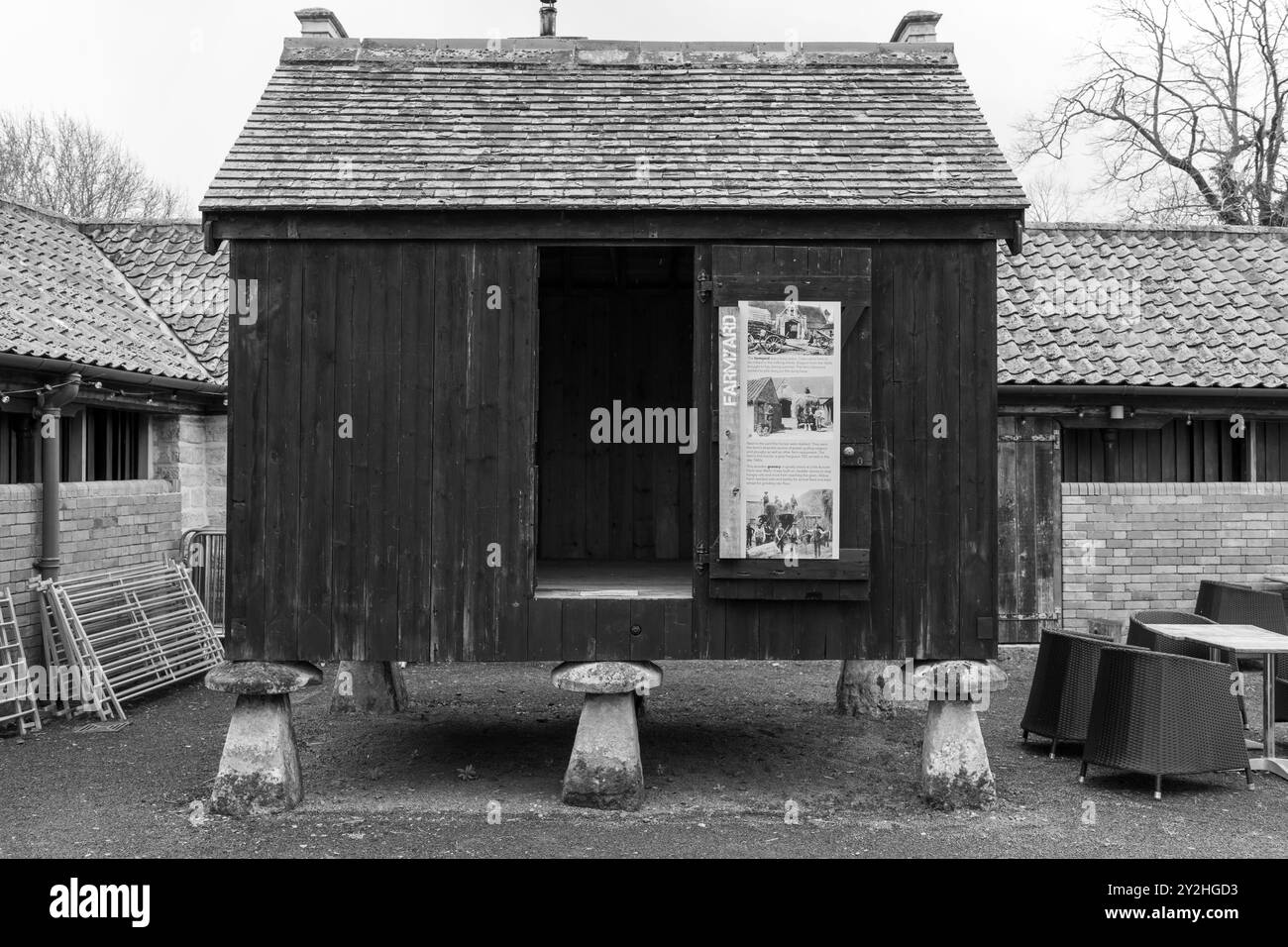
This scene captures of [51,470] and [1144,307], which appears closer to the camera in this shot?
[51,470]

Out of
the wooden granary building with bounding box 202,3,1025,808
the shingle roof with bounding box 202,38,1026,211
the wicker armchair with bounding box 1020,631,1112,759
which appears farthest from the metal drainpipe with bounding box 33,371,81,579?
the wicker armchair with bounding box 1020,631,1112,759

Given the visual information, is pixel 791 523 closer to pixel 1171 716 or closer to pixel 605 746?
pixel 605 746

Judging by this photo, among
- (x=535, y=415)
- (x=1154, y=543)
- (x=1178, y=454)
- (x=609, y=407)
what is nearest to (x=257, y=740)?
(x=535, y=415)

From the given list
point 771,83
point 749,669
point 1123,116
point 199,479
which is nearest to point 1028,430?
point 749,669

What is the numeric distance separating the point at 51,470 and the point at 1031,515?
10.5 meters

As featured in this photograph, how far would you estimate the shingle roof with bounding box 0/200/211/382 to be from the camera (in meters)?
10.6

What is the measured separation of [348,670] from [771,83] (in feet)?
21.7

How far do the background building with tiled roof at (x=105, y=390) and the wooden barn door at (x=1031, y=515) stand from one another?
9262mm

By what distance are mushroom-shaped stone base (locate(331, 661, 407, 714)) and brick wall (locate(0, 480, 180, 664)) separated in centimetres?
276

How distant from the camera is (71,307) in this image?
12.4 metres

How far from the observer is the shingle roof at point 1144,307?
1277 cm

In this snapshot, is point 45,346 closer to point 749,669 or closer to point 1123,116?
point 749,669

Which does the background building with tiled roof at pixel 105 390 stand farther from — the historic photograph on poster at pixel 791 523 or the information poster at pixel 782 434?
the historic photograph on poster at pixel 791 523

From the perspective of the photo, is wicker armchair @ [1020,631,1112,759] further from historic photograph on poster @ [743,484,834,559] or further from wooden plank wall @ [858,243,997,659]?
historic photograph on poster @ [743,484,834,559]
